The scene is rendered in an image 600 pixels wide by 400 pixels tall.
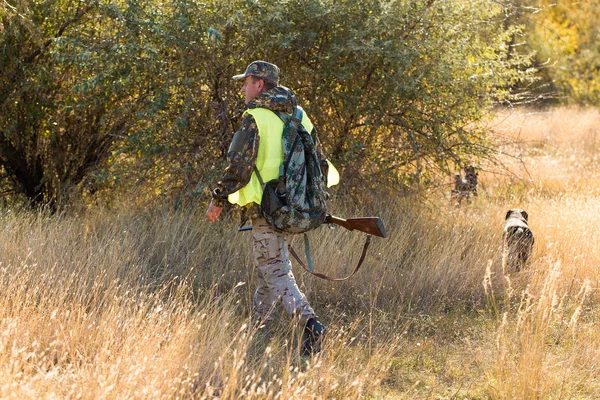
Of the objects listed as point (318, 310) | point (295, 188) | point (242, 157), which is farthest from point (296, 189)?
point (318, 310)

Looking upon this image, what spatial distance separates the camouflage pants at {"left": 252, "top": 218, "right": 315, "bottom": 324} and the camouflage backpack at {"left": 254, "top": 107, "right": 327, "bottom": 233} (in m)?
0.12

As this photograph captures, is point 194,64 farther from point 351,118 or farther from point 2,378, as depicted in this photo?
point 2,378

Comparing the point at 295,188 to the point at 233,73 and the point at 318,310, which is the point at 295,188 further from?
the point at 233,73

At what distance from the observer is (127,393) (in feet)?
10.9

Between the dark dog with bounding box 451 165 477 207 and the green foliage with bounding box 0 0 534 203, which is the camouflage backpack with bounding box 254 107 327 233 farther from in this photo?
the dark dog with bounding box 451 165 477 207

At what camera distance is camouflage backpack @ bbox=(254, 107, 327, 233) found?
4.56m

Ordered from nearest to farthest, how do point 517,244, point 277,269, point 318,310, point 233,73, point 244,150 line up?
point 244,150 → point 277,269 → point 318,310 → point 517,244 → point 233,73

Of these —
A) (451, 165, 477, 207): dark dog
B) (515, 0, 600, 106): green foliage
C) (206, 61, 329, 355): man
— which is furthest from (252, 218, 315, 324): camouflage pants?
(515, 0, 600, 106): green foliage

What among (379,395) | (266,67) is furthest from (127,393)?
(266,67)

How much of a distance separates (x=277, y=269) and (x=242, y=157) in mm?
756

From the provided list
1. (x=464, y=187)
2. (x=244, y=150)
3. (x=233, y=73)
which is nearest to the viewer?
(x=244, y=150)

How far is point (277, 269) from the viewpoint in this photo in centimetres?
477

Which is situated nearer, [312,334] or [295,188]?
[295,188]

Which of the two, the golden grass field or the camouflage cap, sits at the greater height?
the camouflage cap
